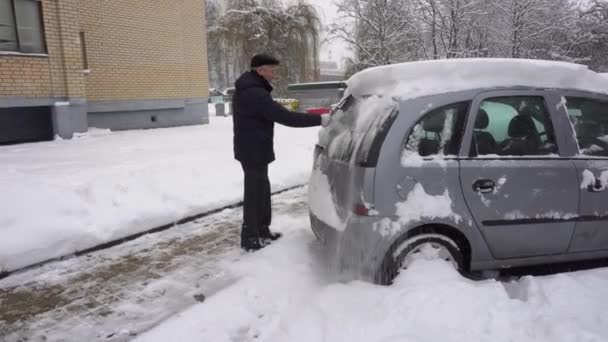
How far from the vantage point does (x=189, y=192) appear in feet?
21.1

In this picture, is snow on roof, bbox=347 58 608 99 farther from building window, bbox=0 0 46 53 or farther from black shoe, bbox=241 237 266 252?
building window, bbox=0 0 46 53

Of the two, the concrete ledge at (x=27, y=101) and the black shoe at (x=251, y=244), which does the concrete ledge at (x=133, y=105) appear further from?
the black shoe at (x=251, y=244)

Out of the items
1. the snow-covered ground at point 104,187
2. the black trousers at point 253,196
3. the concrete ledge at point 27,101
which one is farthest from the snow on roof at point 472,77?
the concrete ledge at point 27,101

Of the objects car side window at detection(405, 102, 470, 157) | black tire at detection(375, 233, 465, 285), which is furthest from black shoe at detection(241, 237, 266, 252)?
car side window at detection(405, 102, 470, 157)

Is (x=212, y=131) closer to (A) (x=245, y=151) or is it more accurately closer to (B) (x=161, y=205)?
(B) (x=161, y=205)

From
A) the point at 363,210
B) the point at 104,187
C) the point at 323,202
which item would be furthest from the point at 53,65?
the point at 363,210

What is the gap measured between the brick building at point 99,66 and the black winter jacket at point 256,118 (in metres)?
8.11

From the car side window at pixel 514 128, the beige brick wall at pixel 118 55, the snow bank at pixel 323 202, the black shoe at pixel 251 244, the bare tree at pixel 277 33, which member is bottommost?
the black shoe at pixel 251 244

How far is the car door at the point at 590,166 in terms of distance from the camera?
11.5ft

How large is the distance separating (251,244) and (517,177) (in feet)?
8.51

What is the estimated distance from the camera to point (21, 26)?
10219 mm

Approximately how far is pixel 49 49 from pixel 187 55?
562cm

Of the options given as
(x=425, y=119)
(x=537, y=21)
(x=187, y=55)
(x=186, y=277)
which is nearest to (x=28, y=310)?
(x=186, y=277)

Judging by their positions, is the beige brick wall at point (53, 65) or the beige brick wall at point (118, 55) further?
the beige brick wall at point (118, 55)
